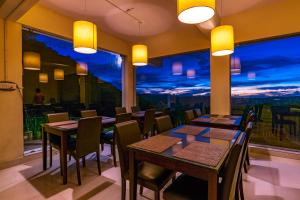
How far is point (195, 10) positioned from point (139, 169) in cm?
174

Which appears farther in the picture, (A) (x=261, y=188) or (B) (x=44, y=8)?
(B) (x=44, y=8)

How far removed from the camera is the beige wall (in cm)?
281

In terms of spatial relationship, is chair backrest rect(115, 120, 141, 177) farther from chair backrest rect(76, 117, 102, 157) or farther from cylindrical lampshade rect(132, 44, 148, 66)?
cylindrical lampshade rect(132, 44, 148, 66)

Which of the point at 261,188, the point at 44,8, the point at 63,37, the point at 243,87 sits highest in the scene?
the point at 44,8

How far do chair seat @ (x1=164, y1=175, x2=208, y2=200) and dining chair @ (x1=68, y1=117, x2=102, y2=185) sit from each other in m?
1.45

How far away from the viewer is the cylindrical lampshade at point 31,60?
3.13 meters

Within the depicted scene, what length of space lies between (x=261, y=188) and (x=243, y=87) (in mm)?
2388

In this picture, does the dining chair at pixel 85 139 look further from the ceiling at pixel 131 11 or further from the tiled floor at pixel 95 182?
the ceiling at pixel 131 11

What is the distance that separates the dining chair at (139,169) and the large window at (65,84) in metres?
2.56

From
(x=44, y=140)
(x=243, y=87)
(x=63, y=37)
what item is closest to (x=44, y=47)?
(x=63, y=37)

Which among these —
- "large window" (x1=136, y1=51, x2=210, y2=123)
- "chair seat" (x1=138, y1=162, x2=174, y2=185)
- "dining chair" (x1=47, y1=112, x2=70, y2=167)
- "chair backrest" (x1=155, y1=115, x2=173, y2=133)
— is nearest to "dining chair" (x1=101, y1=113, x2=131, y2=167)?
"dining chair" (x1=47, y1=112, x2=70, y2=167)

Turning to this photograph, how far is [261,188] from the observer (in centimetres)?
217

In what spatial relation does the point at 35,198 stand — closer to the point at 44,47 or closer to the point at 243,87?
the point at 44,47

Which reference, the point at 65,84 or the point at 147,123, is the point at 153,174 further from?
the point at 65,84
